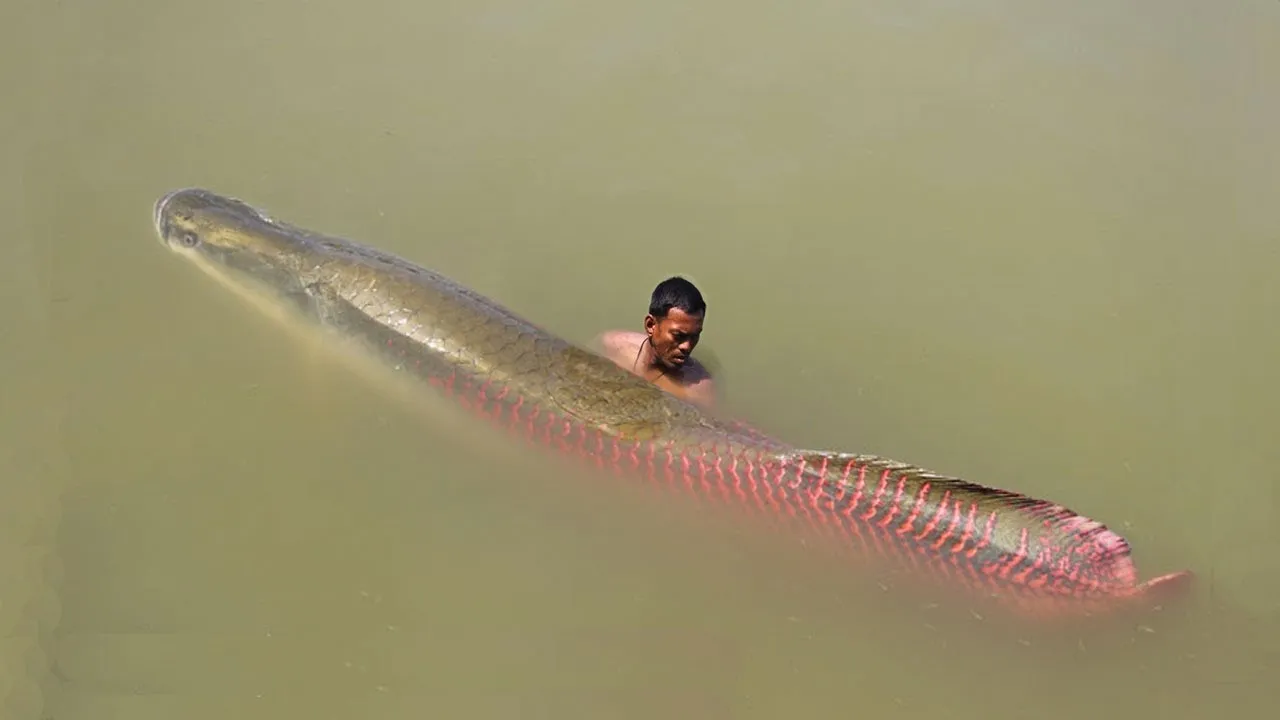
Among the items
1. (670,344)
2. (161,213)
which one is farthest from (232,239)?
(670,344)

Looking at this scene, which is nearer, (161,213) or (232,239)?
(232,239)

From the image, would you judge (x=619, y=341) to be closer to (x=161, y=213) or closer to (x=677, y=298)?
(x=677, y=298)

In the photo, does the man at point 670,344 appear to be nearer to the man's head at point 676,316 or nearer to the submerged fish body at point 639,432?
the man's head at point 676,316

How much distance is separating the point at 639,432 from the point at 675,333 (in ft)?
0.99

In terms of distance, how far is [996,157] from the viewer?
13.6ft

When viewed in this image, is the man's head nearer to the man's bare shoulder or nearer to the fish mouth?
the man's bare shoulder

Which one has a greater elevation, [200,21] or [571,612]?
[200,21]

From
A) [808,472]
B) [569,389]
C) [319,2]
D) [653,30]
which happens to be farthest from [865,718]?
[319,2]

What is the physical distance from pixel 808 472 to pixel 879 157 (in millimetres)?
1943

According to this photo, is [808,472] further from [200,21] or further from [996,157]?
[200,21]

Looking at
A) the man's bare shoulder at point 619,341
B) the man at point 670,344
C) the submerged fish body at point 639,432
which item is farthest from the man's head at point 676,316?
the man's bare shoulder at point 619,341

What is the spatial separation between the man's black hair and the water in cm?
54

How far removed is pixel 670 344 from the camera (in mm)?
2865

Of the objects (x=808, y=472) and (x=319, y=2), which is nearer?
(x=808, y=472)
